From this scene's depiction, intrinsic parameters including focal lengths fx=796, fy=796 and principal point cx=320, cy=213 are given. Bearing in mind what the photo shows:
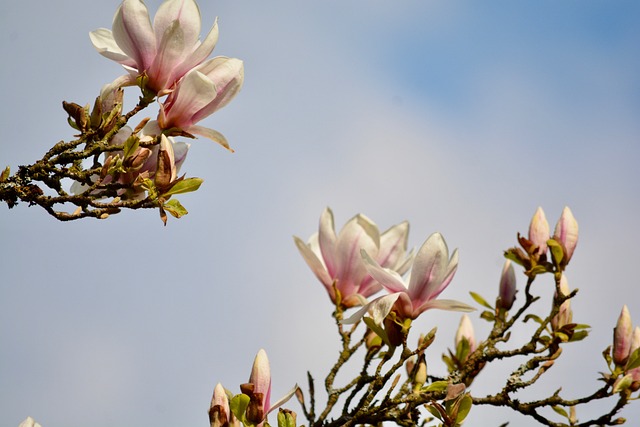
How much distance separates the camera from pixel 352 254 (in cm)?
233

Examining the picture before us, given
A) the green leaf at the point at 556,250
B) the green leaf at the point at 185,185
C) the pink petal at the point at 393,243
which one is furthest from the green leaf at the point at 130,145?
the green leaf at the point at 556,250

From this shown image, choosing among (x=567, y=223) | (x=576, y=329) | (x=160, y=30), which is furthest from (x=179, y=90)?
(x=576, y=329)

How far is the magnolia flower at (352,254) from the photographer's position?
2316 millimetres

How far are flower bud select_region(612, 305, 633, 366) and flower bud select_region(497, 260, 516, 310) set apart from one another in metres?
0.33

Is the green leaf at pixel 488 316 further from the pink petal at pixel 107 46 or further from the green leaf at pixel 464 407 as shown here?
the pink petal at pixel 107 46

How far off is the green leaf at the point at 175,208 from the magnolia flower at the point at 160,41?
0.87ft

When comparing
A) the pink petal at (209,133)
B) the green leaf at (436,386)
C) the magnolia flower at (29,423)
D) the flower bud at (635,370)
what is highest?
the pink petal at (209,133)

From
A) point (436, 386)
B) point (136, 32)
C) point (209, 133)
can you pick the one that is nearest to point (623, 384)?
point (436, 386)

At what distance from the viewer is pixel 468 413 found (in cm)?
199

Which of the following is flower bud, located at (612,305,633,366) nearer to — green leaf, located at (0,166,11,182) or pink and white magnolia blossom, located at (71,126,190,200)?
pink and white magnolia blossom, located at (71,126,190,200)

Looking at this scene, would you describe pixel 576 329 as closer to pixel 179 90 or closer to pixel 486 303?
pixel 486 303

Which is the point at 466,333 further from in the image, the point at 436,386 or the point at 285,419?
the point at 285,419

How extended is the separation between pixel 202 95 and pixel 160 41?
0.55 ft

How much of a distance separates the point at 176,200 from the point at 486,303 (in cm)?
125
